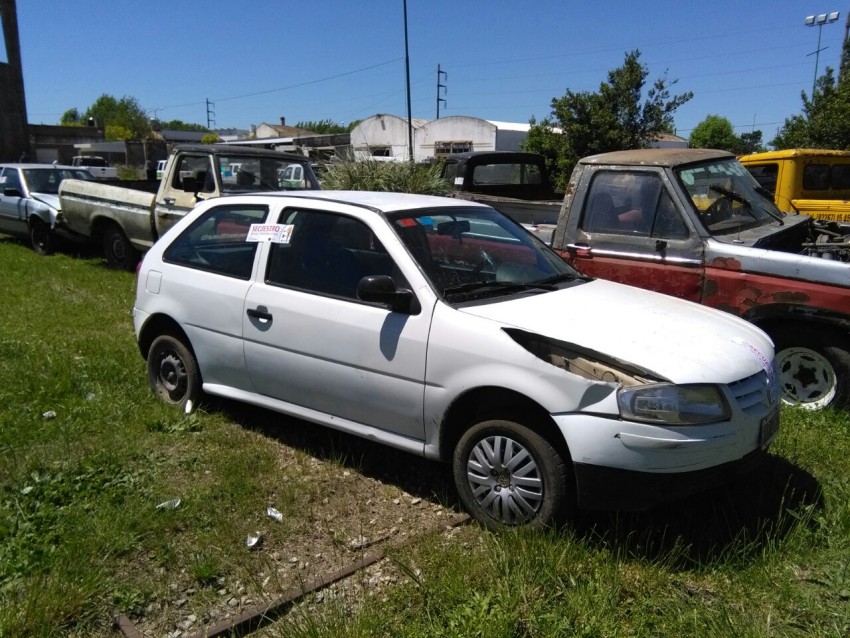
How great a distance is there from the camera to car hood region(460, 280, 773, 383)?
3300 mm

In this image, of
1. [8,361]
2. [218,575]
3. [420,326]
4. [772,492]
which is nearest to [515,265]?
[420,326]

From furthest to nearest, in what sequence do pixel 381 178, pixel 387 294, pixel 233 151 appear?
pixel 381 178, pixel 233 151, pixel 387 294

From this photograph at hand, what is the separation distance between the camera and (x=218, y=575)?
3336 millimetres

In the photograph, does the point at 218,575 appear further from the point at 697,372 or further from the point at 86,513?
the point at 697,372

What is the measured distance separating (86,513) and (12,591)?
682mm

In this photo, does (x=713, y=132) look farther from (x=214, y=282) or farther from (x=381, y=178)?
(x=214, y=282)

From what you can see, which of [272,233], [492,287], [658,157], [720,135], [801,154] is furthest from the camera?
[720,135]

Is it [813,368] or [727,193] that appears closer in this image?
[813,368]

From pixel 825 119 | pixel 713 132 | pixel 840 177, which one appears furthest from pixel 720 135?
pixel 840 177

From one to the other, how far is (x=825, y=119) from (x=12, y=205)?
21.5 metres

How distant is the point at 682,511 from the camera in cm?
385

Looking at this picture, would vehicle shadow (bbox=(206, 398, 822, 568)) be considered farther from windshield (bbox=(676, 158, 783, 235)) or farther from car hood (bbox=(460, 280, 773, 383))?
windshield (bbox=(676, 158, 783, 235))

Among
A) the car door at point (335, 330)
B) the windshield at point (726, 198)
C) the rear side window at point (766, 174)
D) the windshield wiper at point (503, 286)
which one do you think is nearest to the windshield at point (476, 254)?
the windshield wiper at point (503, 286)

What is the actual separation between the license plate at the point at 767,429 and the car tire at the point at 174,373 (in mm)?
3551
